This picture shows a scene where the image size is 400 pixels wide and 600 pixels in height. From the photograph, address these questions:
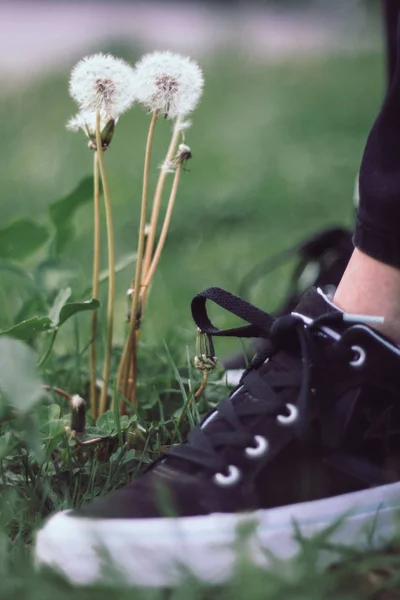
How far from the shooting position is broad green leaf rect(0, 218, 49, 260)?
4.77 feet

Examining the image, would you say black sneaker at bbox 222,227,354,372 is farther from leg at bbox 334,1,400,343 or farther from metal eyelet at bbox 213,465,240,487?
metal eyelet at bbox 213,465,240,487

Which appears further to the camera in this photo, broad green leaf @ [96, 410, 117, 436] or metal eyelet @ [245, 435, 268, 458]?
broad green leaf @ [96, 410, 117, 436]

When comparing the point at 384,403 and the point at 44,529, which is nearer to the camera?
the point at 44,529

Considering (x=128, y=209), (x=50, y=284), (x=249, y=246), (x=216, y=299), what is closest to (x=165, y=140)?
(x=128, y=209)

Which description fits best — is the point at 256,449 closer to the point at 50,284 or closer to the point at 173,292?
the point at 50,284

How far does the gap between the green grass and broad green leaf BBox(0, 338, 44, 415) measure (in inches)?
7.2

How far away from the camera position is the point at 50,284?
150 cm

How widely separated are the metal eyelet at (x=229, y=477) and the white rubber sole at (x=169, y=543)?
41mm

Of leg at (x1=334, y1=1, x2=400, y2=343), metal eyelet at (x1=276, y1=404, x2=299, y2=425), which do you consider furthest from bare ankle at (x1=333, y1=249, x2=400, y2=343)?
metal eyelet at (x1=276, y1=404, x2=299, y2=425)

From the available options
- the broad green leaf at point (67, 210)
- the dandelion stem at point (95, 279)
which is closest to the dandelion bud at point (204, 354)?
the dandelion stem at point (95, 279)

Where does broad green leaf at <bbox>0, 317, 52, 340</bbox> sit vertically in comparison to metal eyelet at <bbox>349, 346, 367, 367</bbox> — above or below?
below

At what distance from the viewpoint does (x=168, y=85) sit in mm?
1115

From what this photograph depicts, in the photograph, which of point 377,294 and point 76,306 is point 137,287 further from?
point 377,294

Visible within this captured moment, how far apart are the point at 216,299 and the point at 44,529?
36 cm
